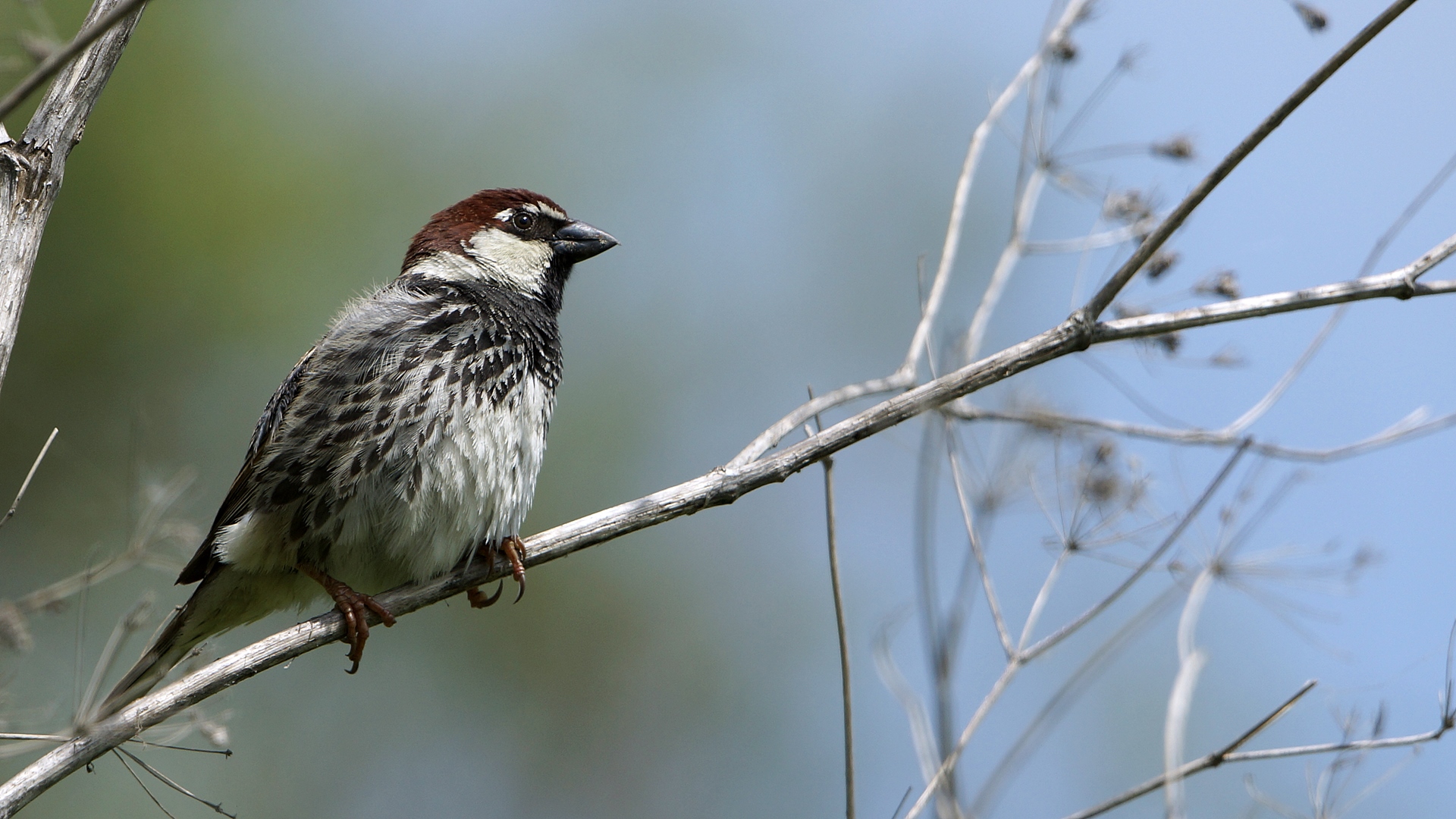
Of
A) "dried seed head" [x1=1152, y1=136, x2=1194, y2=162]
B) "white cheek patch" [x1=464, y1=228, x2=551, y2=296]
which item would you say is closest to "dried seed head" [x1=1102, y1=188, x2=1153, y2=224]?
"dried seed head" [x1=1152, y1=136, x2=1194, y2=162]

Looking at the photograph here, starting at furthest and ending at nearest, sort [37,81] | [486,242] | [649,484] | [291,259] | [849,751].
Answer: [649,484] → [291,259] → [486,242] → [849,751] → [37,81]

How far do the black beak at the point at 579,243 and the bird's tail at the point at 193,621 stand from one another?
205 centimetres

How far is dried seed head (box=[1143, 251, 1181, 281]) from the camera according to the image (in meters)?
3.45

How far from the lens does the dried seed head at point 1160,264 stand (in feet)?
11.3

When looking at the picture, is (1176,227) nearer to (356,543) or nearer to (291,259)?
(356,543)

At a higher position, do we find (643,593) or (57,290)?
(57,290)

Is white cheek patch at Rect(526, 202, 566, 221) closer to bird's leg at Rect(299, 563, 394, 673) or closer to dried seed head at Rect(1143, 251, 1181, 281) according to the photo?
bird's leg at Rect(299, 563, 394, 673)

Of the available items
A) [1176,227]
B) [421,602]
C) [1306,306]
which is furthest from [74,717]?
[1306,306]

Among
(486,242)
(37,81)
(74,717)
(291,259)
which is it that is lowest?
(74,717)

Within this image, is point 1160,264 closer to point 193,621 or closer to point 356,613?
point 356,613

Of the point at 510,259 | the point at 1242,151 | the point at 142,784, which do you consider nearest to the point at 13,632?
the point at 142,784

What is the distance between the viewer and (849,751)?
2561 mm

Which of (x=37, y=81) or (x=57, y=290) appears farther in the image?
(x=57, y=290)

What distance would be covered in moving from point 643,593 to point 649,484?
110 centimetres
